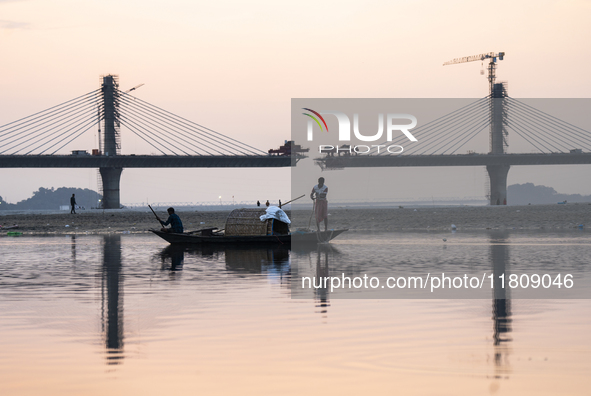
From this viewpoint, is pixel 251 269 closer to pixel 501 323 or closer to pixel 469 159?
pixel 501 323

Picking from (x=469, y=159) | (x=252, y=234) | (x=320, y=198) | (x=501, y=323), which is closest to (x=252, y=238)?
(x=252, y=234)

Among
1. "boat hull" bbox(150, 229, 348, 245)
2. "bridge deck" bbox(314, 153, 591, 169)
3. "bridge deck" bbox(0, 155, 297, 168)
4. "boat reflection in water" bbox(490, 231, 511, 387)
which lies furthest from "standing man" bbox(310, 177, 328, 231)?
"bridge deck" bbox(314, 153, 591, 169)

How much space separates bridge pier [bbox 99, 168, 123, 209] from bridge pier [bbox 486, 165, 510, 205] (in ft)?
190

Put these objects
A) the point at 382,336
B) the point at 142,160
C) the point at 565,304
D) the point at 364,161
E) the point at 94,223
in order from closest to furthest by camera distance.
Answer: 1. the point at 382,336
2. the point at 565,304
3. the point at 94,223
4. the point at 142,160
5. the point at 364,161

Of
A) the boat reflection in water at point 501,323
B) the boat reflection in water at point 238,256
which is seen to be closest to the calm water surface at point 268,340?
the boat reflection in water at point 501,323

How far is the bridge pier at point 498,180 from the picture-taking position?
104 meters

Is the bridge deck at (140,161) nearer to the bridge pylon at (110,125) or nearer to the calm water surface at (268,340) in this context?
the bridge pylon at (110,125)

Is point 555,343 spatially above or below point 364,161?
below

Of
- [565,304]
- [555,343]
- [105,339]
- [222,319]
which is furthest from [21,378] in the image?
[565,304]

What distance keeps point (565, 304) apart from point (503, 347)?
3231 millimetres

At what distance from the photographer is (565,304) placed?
9477 millimetres

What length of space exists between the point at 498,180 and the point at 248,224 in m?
91.1

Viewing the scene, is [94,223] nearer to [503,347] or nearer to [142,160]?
[503,347]

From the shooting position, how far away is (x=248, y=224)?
23.3 metres
